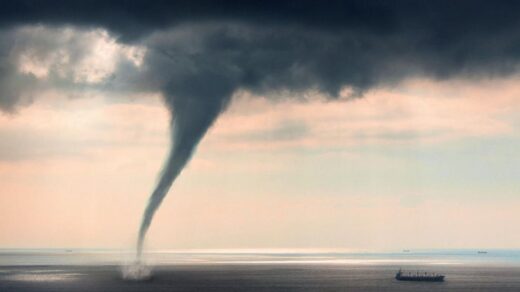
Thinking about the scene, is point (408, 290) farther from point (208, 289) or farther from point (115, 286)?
point (115, 286)

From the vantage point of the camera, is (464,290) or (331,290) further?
(464,290)

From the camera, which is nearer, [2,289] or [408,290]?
[2,289]

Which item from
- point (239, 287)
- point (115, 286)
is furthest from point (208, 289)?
point (115, 286)

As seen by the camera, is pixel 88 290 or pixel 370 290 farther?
pixel 370 290

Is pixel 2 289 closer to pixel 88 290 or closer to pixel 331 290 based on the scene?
pixel 88 290

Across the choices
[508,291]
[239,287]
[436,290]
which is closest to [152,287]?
[239,287]

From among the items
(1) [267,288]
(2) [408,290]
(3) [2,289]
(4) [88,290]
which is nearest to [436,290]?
(2) [408,290]

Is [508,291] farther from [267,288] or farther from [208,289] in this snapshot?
[208,289]
